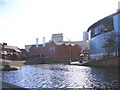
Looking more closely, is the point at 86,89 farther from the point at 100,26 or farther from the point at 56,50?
the point at 56,50

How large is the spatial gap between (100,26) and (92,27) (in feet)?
27.2

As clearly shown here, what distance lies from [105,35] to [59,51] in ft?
145

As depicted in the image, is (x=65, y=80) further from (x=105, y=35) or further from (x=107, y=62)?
(x=105, y=35)

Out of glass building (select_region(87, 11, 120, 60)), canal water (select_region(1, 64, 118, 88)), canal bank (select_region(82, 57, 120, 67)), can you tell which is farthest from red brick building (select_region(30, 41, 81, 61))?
canal water (select_region(1, 64, 118, 88))

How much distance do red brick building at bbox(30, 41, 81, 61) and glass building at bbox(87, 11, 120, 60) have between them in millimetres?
29333

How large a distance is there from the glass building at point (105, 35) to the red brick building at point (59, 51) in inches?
1155

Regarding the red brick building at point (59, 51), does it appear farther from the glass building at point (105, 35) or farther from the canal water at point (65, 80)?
the canal water at point (65, 80)

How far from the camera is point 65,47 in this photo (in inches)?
4213

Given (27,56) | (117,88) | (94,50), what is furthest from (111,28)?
(27,56)

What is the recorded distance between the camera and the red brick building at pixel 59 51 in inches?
4070

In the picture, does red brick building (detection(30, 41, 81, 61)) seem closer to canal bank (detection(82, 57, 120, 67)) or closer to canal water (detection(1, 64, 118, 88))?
canal bank (detection(82, 57, 120, 67))

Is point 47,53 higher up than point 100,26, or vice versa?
point 100,26

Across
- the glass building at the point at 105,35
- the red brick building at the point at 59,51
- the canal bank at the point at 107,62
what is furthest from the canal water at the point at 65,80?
the red brick building at the point at 59,51

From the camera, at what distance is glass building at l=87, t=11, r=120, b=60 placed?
54.5 m
